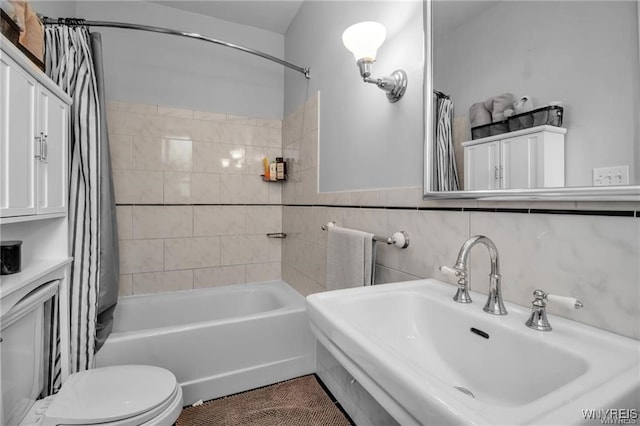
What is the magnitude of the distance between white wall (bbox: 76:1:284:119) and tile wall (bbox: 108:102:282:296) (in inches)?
4.5

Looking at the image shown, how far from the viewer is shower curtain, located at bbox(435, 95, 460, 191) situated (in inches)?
40.9

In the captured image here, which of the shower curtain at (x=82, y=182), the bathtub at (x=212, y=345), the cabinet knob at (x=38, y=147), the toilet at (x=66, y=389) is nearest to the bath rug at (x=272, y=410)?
the bathtub at (x=212, y=345)

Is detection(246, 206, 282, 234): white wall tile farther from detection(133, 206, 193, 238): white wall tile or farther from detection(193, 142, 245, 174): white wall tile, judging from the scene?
detection(133, 206, 193, 238): white wall tile

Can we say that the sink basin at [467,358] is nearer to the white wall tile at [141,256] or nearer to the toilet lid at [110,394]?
the toilet lid at [110,394]

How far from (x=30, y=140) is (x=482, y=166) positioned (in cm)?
161

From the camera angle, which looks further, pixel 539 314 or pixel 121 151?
pixel 121 151

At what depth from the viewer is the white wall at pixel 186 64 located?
2162 millimetres

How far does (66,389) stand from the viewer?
1167 millimetres

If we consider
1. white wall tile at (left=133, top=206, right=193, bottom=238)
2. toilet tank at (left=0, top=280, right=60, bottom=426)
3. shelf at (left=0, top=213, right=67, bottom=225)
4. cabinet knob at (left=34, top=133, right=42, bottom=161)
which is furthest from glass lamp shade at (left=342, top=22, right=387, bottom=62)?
white wall tile at (left=133, top=206, right=193, bottom=238)

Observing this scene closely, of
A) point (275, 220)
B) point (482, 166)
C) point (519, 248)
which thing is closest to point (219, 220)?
point (275, 220)

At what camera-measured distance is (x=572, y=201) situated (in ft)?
2.34

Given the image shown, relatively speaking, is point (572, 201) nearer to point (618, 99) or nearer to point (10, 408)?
point (618, 99)

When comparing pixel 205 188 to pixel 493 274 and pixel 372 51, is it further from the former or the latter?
pixel 493 274

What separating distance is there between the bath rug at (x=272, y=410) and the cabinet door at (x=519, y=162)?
55.6 inches
